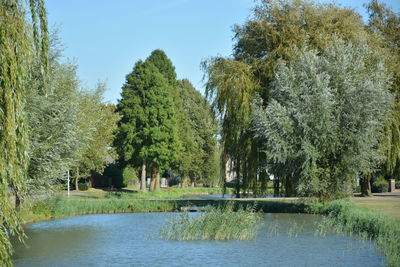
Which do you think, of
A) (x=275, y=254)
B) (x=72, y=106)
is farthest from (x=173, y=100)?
(x=275, y=254)

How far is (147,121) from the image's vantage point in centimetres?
6109

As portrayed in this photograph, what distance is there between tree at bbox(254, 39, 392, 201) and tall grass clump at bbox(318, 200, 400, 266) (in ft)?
6.72

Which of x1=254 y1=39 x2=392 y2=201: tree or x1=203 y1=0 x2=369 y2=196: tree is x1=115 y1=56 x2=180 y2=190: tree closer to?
x1=203 y1=0 x2=369 y2=196: tree

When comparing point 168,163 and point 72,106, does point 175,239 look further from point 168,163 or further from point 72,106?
point 168,163

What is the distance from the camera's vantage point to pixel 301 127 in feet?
103

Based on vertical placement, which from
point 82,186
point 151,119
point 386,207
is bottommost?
point 386,207

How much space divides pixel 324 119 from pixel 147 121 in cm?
3238

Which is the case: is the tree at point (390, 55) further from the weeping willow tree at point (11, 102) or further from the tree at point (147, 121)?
the weeping willow tree at point (11, 102)

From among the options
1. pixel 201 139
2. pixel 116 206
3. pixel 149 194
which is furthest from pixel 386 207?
pixel 201 139

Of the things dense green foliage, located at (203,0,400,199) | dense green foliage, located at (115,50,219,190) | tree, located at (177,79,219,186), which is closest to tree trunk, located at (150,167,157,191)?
dense green foliage, located at (115,50,219,190)

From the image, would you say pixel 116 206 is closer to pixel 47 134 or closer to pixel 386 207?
pixel 47 134

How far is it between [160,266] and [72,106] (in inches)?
435

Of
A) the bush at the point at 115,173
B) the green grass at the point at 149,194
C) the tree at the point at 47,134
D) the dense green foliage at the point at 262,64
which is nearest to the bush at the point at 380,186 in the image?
the green grass at the point at 149,194

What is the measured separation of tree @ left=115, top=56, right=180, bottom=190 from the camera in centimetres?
6044
